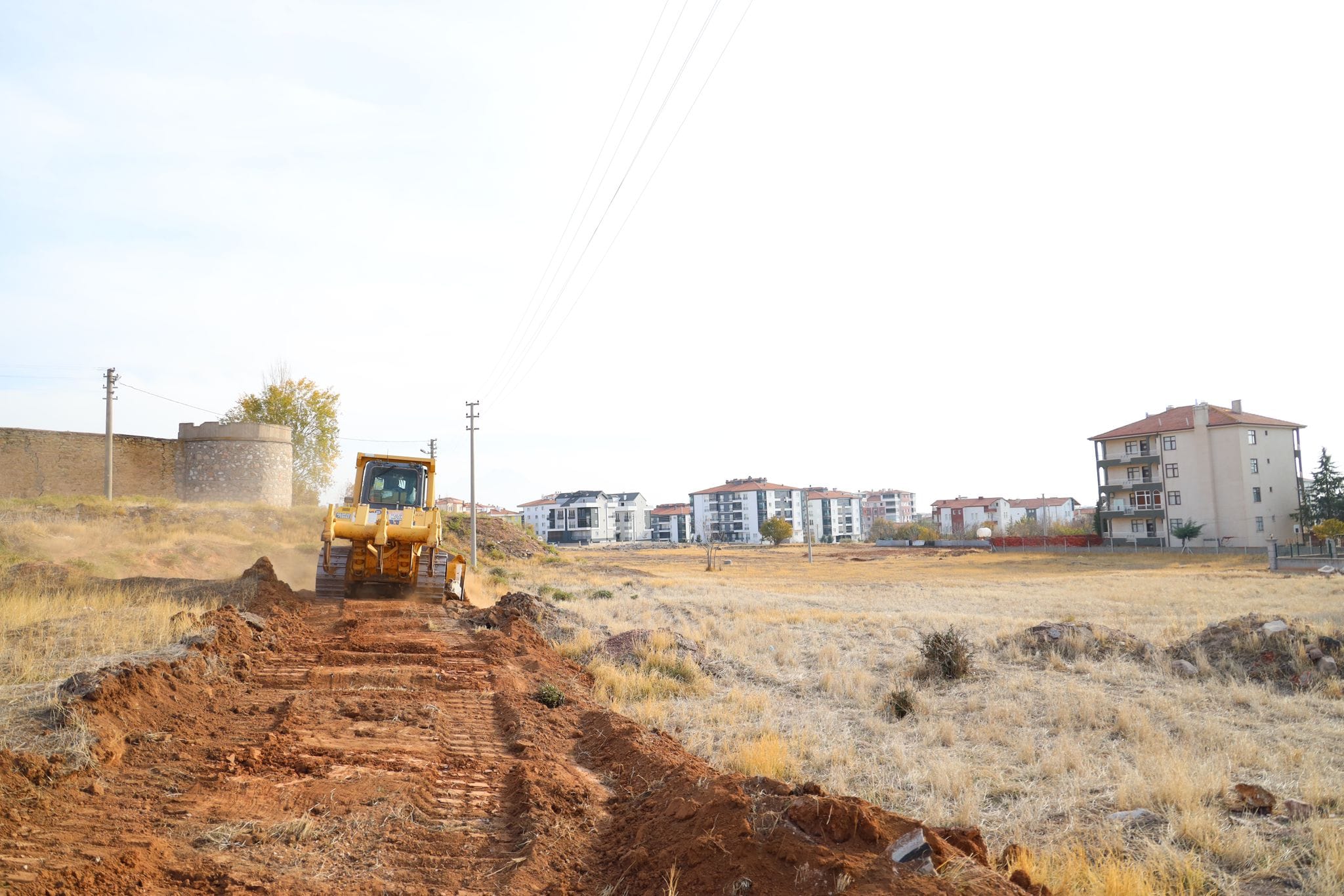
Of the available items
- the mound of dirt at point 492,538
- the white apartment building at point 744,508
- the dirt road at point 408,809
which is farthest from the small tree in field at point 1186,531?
the white apartment building at point 744,508

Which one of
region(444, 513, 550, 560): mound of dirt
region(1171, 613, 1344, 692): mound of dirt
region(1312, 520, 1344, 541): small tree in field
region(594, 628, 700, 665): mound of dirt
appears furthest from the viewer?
region(1312, 520, 1344, 541): small tree in field

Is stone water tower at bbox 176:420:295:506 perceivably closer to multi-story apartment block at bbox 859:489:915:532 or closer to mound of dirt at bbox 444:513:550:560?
mound of dirt at bbox 444:513:550:560

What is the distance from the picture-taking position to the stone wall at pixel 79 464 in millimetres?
37906

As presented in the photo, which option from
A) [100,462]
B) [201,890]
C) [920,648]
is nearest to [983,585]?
[920,648]

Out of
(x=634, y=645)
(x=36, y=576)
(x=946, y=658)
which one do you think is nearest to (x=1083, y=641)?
(x=946, y=658)

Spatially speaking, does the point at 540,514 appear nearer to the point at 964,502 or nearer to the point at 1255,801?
the point at 964,502

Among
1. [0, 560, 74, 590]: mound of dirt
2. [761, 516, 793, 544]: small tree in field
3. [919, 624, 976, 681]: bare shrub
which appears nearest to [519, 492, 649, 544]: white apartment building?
[761, 516, 793, 544]: small tree in field

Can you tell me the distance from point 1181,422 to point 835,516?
88.9 m

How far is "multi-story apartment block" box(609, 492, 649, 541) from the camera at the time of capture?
164375 mm

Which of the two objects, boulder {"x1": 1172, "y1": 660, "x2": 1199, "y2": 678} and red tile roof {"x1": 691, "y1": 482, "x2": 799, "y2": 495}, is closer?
boulder {"x1": 1172, "y1": 660, "x2": 1199, "y2": 678}

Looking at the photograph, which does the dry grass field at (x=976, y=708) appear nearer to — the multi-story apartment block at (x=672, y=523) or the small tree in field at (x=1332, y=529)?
the small tree in field at (x=1332, y=529)

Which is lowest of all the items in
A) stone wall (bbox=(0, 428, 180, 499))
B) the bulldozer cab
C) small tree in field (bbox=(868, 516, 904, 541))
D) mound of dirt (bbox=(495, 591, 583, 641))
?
small tree in field (bbox=(868, 516, 904, 541))

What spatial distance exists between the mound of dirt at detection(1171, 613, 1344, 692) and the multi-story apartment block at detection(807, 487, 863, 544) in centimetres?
13740

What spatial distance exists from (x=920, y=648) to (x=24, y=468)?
41638 millimetres
